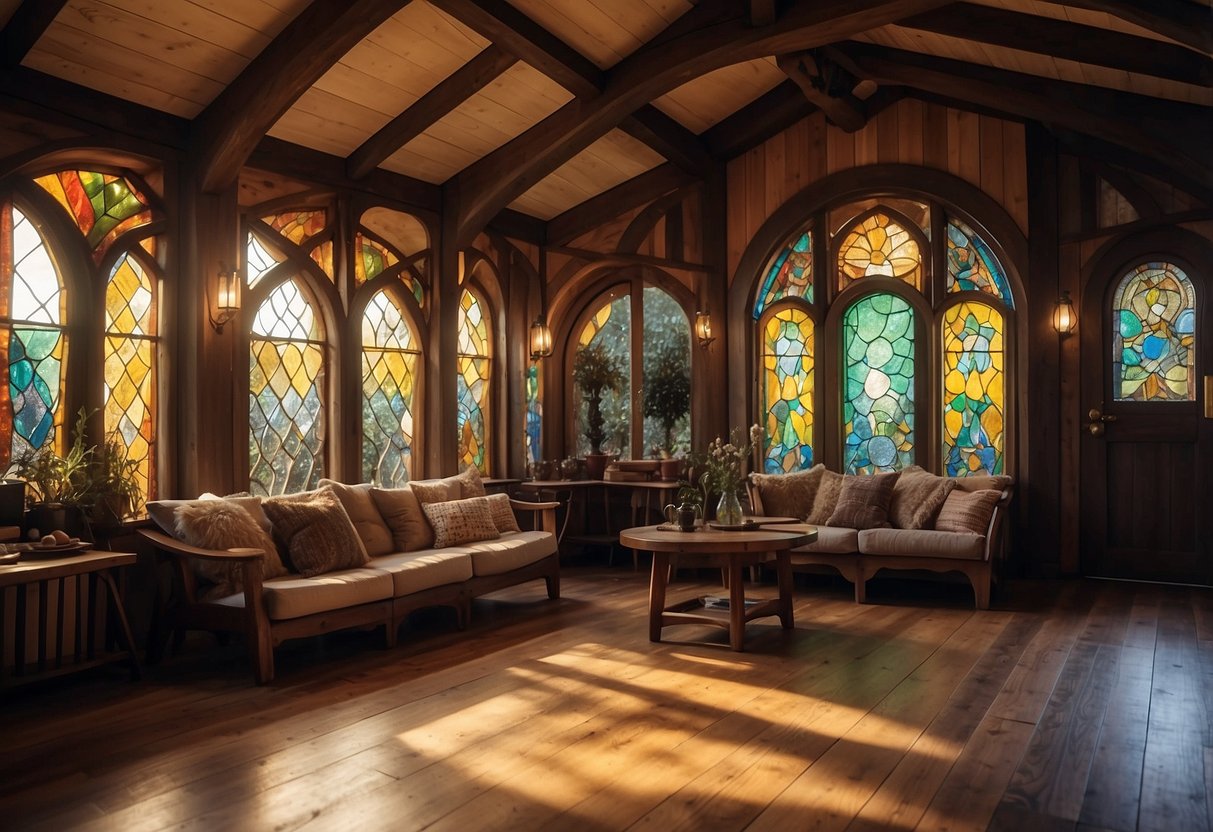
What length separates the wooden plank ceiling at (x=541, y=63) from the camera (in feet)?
14.8

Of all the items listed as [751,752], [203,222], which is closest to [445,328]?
[203,222]

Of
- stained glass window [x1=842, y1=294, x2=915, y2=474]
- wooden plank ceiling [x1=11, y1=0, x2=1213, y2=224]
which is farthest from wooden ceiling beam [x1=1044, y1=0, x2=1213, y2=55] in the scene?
stained glass window [x1=842, y1=294, x2=915, y2=474]

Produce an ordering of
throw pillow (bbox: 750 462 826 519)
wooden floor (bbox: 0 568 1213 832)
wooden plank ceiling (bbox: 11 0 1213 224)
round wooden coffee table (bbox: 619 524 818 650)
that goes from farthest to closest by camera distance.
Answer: throw pillow (bbox: 750 462 826 519) < round wooden coffee table (bbox: 619 524 818 650) < wooden plank ceiling (bbox: 11 0 1213 224) < wooden floor (bbox: 0 568 1213 832)

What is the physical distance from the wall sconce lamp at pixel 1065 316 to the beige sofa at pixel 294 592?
4523 millimetres

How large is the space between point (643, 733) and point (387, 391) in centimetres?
385

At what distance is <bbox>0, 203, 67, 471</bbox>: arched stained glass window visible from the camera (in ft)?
14.6

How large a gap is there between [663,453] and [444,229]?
8.82 ft

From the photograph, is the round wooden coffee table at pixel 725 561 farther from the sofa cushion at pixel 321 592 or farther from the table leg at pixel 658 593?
the sofa cushion at pixel 321 592

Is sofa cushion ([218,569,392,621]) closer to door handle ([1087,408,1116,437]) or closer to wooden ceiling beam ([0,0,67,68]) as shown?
wooden ceiling beam ([0,0,67,68])

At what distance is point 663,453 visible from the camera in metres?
7.98

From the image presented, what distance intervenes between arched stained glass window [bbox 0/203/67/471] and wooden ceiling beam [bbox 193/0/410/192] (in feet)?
3.15

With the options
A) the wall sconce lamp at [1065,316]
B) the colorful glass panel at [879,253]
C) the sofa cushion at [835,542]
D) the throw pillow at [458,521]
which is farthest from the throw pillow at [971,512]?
the throw pillow at [458,521]

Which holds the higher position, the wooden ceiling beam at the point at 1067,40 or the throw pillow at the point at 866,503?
the wooden ceiling beam at the point at 1067,40

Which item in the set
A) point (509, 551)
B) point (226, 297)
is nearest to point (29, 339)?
point (226, 297)
